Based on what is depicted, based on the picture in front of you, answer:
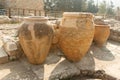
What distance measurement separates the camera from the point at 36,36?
2.57m

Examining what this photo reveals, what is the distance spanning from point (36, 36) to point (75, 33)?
0.70 meters

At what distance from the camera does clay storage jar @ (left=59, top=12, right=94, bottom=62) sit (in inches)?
114

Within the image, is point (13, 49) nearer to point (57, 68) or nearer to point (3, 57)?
point (3, 57)

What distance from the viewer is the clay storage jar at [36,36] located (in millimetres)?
2572

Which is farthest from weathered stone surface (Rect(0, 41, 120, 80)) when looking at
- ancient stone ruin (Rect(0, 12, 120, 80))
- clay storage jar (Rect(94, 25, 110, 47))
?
clay storage jar (Rect(94, 25, 110, 47))

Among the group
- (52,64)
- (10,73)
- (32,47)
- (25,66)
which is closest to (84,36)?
(52,64)

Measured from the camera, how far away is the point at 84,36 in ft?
9.58

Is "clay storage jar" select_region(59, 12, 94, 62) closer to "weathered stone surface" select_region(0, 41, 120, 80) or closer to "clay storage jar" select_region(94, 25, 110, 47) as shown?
"weathered stone surface" select_region(0, 41, 120, 80)

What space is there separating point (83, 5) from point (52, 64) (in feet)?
83.0

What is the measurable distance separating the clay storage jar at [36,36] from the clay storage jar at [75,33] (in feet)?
1.13

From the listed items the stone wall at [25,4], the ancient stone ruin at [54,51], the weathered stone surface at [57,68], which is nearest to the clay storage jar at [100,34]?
the weathered stone surface at [57,68]

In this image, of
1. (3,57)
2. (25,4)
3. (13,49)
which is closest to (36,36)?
(13,49)

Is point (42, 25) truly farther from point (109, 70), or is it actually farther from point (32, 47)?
point (109, 70)

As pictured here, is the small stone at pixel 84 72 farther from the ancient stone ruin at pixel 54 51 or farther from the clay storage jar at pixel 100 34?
the clay storage jar at pixel 100 34
